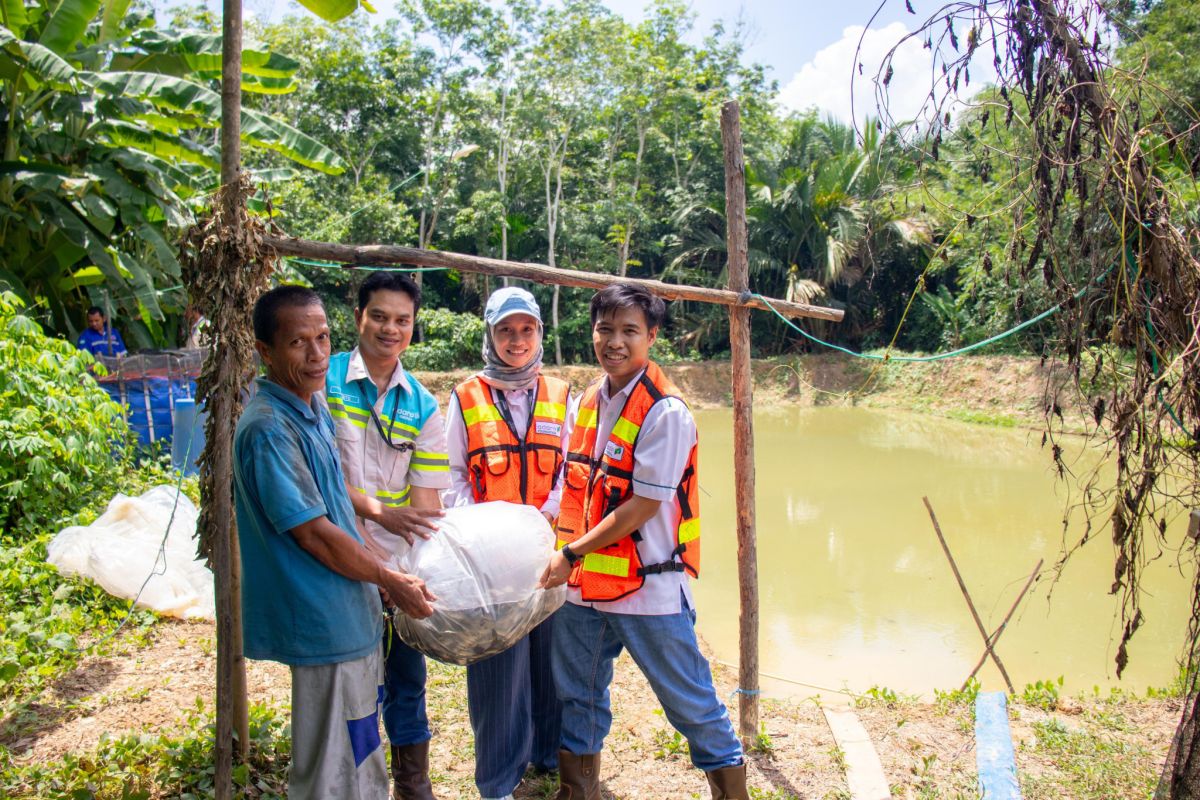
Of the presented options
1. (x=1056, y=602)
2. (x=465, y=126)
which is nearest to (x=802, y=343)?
(x=465, y=126)

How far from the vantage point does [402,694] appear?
2498mm

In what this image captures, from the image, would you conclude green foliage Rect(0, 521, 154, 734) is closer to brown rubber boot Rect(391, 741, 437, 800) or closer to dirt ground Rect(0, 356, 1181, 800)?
Result: dirt ground Rect(0, 356, 1181, 800)

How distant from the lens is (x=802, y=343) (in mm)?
19141

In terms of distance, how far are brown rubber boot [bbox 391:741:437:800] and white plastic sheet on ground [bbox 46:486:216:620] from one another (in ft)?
6.29

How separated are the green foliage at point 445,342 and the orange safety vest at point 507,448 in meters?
13.7

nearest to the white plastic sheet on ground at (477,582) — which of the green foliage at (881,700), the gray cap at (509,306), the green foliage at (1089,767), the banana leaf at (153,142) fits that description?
the gray cap at (509,306)

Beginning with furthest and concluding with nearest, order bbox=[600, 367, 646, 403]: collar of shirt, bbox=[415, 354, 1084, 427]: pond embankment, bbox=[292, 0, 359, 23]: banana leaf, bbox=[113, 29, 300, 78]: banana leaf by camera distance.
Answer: bbox=[415, 354, 1084, 427]: pond embankment → bbox=[113, 29, 300, 78]: banana leaf → bbox=[292, 0, 359, 23]: banana leaf → bbox=[600, 367, 646, 403]: collar of shirt

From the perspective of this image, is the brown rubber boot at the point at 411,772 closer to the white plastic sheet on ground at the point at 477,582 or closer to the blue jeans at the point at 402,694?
the blue jeans at the point at 402,694

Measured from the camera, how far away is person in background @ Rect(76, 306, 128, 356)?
760cm

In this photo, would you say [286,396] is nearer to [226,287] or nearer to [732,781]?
[226,287]

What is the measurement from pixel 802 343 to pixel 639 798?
17.2m

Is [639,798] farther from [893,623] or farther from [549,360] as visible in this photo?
[549,360]

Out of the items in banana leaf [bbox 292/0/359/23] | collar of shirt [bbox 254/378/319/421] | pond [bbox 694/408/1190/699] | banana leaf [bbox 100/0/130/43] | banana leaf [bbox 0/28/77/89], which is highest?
banana leaf [bbox 100/0/130/43]

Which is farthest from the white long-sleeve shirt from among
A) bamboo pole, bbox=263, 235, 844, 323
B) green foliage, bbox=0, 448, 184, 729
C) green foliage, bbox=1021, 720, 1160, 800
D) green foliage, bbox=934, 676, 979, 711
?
green foliage, bbox=934, 676, 979, 711
